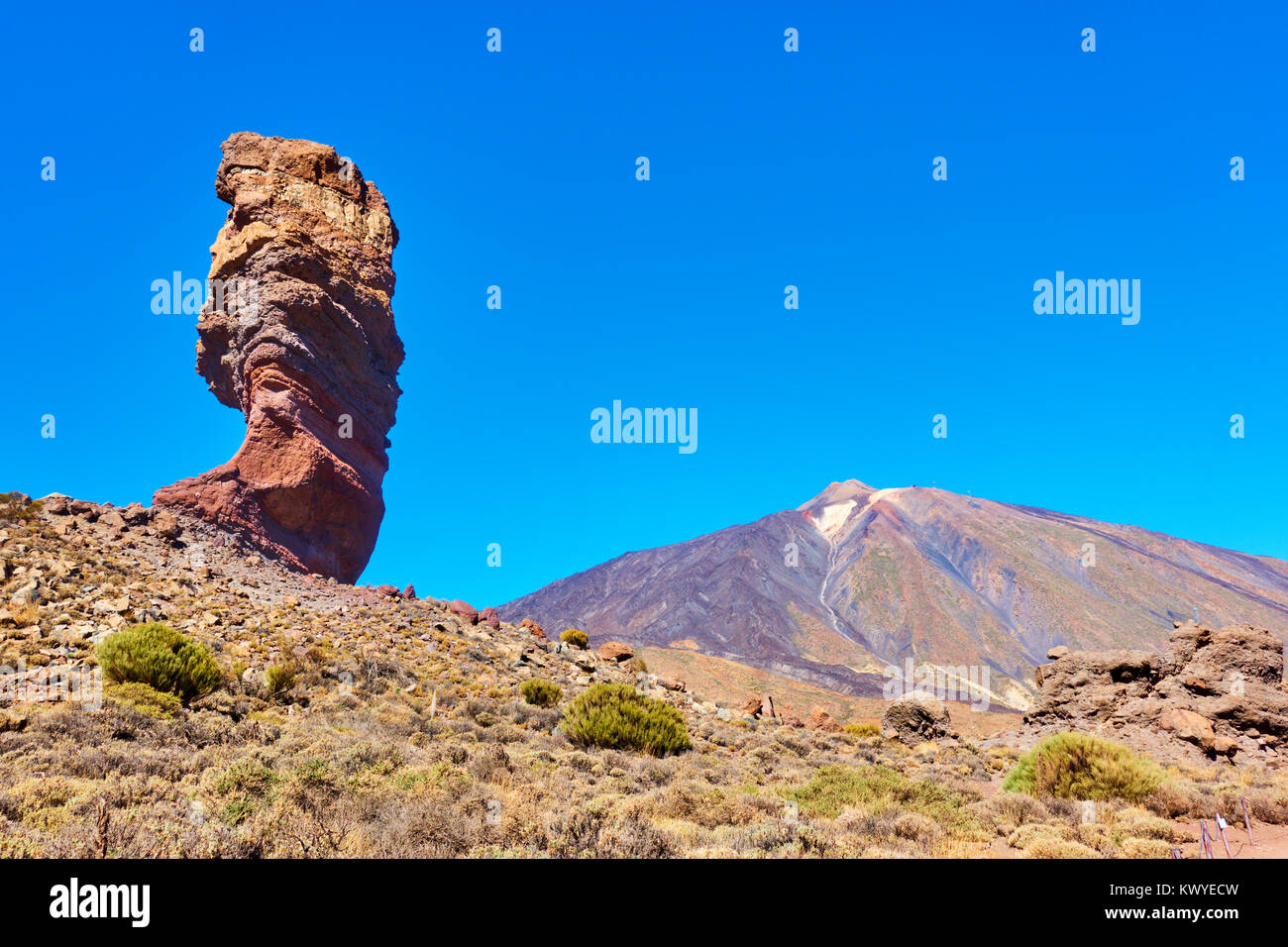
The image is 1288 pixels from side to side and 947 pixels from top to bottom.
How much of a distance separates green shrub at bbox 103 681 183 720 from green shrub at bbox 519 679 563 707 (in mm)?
7563

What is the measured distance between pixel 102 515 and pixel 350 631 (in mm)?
8494

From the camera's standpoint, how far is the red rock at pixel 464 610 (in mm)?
22109

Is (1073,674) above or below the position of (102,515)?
below

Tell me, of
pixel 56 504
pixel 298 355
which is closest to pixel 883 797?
pixel 298 355

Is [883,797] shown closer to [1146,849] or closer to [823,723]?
Answer: [1146,849]

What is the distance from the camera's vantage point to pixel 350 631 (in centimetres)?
1752

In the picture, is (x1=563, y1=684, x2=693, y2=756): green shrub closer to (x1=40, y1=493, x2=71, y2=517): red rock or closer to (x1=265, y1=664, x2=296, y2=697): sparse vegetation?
(x1=265, y1=664, x2=296, y2=697): sparse vegetation

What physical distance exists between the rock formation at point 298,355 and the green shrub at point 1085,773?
66.5ft

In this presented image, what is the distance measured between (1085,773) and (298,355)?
22.7 m

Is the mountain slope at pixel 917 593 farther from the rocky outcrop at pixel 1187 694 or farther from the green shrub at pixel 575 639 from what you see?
the rocky outcrop at pixel 1187 694

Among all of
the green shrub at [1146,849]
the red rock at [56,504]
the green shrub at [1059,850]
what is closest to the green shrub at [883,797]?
the green shrub at [1059,850]

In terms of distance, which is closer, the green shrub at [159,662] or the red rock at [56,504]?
the green shrub at [159,662]
